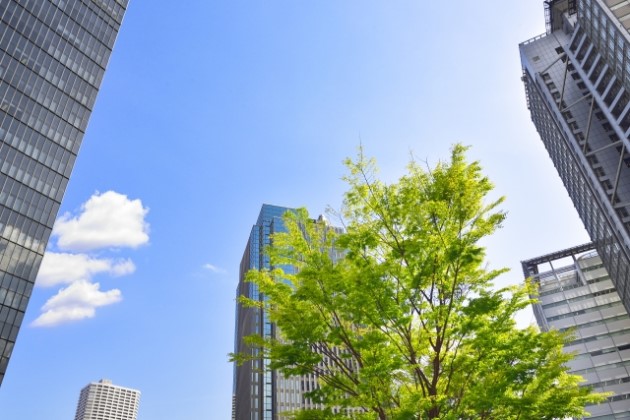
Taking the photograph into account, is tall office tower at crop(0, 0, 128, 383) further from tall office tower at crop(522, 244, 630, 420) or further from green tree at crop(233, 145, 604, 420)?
tall office tower at crop(522, 244, 630, 420)

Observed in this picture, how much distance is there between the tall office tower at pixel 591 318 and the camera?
81562mm

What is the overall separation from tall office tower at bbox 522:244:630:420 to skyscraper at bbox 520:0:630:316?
42.3 ft

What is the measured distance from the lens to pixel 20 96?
60.9 meters

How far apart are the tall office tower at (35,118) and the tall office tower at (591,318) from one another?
85054 mm

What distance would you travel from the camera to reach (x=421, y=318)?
9031 millimetres

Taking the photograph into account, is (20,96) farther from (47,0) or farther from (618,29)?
(618,29)

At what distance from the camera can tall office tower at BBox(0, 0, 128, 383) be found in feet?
182

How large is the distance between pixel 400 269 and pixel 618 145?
7233 cm

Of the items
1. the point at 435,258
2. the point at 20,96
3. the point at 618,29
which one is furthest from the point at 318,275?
the point at 20,96

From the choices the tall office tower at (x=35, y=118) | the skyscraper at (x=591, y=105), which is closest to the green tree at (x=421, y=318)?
the skyscraper at (x=591, y=105)

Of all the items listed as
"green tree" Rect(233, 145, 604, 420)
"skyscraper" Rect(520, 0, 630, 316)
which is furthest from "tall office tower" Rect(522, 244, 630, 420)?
"green tree" Rect(233, 145, 604, 420)

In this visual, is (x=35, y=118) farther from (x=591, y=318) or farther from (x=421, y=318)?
(x=591, y=318)

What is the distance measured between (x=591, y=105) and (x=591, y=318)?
1975 inches

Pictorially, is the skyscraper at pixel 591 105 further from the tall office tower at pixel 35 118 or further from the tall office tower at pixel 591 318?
the tall office tower at pixel 35 118
